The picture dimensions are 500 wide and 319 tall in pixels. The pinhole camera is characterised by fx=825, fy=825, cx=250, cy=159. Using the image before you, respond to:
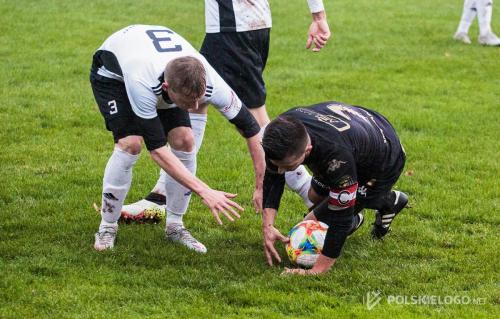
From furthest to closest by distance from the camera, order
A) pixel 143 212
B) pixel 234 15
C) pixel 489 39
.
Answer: pixel 489 39 → pixel 234 15 → pixel 143 212

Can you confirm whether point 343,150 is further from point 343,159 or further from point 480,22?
point 480,22

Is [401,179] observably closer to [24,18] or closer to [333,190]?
[333,190]

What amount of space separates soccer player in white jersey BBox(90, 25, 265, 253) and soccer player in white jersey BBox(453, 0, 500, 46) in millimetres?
9141

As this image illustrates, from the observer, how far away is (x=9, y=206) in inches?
260

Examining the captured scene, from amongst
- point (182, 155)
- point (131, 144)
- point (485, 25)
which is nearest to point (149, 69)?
point (131, 144)

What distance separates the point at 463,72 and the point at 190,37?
4.39 m

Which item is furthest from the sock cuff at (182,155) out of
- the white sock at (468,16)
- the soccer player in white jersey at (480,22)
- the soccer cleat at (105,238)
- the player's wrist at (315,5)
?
the white sock at (468,16)

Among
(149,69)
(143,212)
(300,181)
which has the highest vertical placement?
(149,69)

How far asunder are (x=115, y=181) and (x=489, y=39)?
974 cm

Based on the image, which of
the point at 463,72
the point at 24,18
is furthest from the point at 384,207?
the point at 24,18

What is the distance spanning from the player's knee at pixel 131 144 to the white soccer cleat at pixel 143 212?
0.93m

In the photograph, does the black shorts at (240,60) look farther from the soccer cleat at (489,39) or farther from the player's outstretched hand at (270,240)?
the soccer cleat at (489,39)

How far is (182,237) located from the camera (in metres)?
5.96

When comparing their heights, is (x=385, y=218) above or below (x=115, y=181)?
below
